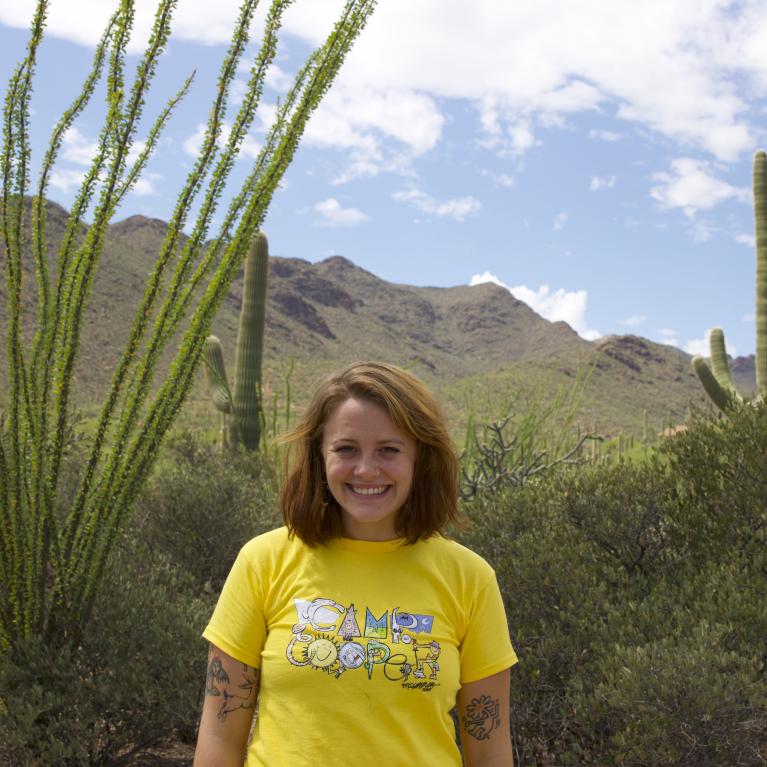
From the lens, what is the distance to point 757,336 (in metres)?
10.9

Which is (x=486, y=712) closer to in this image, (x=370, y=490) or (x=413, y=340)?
(x=370, y=490)

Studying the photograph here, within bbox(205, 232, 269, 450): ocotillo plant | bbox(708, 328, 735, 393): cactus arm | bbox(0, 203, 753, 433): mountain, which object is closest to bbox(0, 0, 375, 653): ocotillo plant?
bbox(205, 232, 269, 450): ocotillo plant

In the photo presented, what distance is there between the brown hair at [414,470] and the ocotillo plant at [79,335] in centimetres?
194

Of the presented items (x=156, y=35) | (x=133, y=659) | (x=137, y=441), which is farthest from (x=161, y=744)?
(x=156, y=35)

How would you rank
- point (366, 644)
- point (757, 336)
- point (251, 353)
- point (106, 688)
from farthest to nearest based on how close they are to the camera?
point (757, 336) < point (251, 353) < point (106, 688) < point (366, 644)

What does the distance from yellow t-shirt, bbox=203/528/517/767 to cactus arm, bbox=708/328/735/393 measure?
33.6ft

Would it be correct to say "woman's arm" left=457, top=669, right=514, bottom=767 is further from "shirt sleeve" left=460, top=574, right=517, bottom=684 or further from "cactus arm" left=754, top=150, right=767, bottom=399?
"cactus arm" left=754, top=150, right=767, bottom=399

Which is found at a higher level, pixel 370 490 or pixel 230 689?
pixel 370 490

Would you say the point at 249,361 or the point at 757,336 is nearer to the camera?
the point at 249,361

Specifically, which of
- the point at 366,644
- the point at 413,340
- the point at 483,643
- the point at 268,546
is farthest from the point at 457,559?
the point at 413,340

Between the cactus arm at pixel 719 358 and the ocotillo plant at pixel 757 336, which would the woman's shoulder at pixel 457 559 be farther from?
the cactus arm at pixel 719 358

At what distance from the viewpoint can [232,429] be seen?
10.4 m

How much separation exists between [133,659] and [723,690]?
2686 millimetres

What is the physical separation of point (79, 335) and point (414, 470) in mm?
2362
